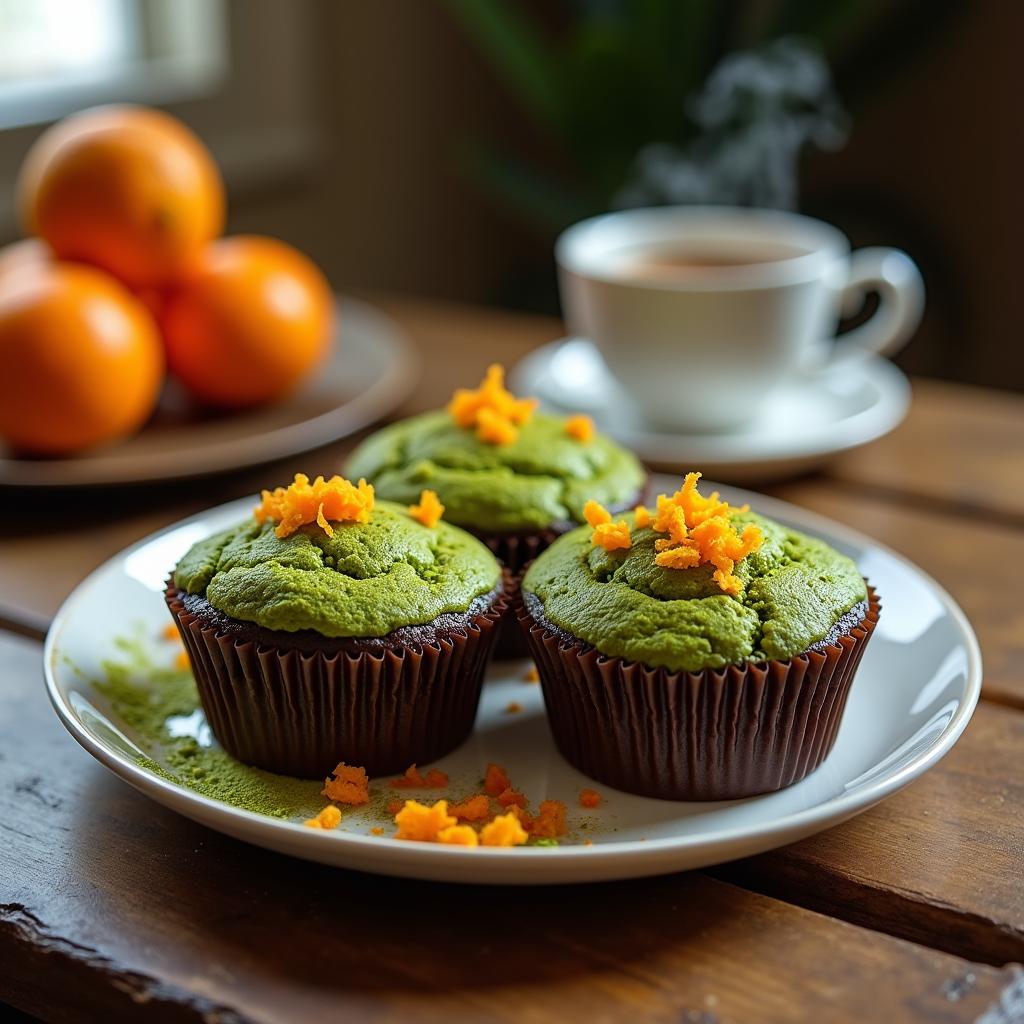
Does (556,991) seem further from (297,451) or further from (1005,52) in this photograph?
(1005,52)

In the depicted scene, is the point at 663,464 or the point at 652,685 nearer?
the point at 652,685

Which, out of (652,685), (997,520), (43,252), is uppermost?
(43,252)

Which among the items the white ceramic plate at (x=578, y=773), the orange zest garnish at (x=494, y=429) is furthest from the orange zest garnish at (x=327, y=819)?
the orange zest garnish at (x=494, y=429)

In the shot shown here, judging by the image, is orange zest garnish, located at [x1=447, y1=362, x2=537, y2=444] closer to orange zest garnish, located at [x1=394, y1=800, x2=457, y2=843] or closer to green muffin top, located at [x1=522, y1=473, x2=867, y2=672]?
green muffin top, located at [x1=522, y1=473, x2=867, y2=672]

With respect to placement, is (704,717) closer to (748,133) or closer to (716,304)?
(716,304)

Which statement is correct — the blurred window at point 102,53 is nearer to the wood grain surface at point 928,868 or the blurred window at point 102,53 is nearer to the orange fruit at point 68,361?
the orange fruit at point 68,361

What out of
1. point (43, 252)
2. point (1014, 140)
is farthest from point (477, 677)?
point (1014, 140)

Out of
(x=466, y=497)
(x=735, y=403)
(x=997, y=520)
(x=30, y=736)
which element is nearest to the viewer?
(x=30, y=736)
